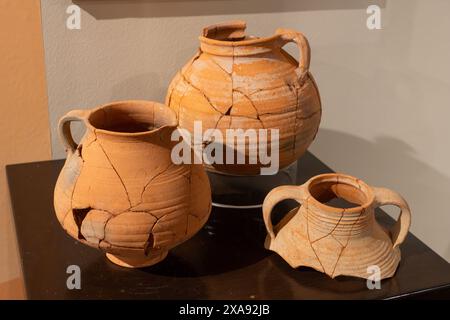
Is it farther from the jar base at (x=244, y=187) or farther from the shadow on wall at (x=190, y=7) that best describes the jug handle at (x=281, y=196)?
the shadow on wall at (x=190, y=7)

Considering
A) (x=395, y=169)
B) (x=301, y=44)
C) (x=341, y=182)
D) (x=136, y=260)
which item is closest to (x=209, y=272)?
(x=136, y=260)

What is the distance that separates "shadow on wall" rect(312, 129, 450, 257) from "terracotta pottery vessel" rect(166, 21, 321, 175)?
0.45 m

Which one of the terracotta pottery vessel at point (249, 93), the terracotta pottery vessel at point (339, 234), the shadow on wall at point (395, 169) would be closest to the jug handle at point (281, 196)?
the terracotta pottery vessel at point (339, 234)

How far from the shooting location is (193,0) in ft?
3.36

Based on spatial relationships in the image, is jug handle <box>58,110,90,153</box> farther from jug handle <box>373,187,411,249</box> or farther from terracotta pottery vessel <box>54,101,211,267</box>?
jug handle <box>373,187,411,249</box>

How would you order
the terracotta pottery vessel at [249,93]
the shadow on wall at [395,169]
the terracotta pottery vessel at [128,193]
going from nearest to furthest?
1. the terracotta pottery vessel at [128,193]
2. the terracotta pottery vessel at [249,93]
3. the shadow on wall at [395,169]

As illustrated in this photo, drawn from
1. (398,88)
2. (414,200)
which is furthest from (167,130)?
(414,200)

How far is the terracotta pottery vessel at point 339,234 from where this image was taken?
2.30ft

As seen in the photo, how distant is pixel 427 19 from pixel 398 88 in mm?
153

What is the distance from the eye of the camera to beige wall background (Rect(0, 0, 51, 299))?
0.95 m

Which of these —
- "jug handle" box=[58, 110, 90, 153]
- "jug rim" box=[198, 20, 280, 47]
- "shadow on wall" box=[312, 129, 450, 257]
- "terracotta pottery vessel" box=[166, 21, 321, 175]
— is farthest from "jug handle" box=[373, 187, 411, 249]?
"shadow on wall" box=[312, 129, 450, 257]

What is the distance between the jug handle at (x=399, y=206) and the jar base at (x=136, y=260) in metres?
0.28

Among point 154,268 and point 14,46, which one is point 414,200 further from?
point 14,46

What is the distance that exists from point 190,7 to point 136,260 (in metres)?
0.49
